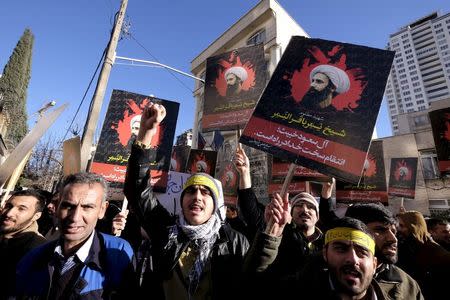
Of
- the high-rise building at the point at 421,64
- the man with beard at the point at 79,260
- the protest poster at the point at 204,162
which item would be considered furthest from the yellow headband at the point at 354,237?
the high-rise building at the point at 421,64

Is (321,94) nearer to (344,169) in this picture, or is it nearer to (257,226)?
(344,169)

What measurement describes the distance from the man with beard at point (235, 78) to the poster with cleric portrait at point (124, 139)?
4.16 ft

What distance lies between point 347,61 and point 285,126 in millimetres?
977

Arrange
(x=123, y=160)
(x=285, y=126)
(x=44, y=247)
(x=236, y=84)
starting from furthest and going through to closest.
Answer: (x=123, y=160)
(x=236, y=84)
(x=285, y=126)
(x=44, y=247)

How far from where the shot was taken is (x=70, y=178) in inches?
73.4

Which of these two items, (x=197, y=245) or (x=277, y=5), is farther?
(x=277, y=5)

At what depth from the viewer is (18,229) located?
97.0 inches

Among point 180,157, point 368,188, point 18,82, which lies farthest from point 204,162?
point 18,82

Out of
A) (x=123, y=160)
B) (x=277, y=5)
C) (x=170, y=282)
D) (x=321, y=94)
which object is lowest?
(x=170, y=282)

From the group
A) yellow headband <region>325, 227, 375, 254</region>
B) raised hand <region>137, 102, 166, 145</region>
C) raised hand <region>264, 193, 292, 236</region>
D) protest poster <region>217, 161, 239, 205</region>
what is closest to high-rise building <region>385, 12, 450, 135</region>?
protest poster <region>217, 161, 239, 205</region>

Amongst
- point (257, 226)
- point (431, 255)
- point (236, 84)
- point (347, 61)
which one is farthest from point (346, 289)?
point (236, 84)

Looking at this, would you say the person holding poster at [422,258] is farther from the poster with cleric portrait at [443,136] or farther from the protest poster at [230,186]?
the protest poster at [230,186]

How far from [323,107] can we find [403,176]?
325 inches

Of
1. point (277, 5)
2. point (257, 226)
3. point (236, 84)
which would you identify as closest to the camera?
point (257, 226)
